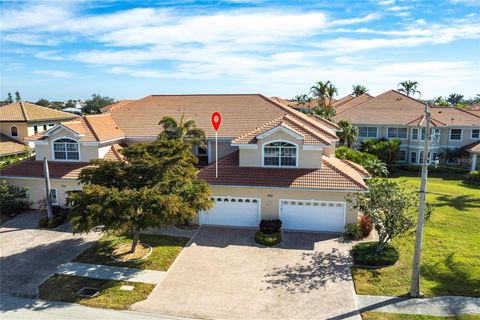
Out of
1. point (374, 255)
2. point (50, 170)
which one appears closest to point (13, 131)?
point (50, 170)

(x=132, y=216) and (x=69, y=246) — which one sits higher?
(x=132, y=216)

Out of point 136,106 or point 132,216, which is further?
point 136,106

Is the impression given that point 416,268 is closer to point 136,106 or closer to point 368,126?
point 136,106

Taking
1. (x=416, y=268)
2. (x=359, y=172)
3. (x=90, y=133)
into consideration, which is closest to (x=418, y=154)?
(x=359, y=172)

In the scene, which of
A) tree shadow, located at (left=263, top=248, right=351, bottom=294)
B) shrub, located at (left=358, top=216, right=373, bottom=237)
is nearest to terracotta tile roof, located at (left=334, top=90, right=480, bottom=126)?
shrub, located at (left=358, top=216, right=373, bottom=237)

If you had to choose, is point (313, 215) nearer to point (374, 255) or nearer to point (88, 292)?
point (374, 255)

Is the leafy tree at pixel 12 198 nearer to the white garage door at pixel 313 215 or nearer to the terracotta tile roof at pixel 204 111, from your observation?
the terracotta tile roof at pixel 204 111

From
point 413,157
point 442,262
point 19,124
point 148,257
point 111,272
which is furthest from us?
point 413,157
